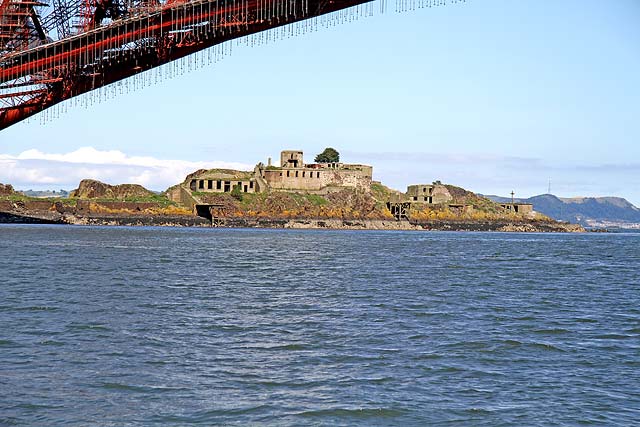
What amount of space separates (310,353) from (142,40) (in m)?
42.0

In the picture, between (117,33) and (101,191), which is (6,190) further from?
(117,33)

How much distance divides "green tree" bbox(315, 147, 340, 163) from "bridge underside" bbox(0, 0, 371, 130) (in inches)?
4262

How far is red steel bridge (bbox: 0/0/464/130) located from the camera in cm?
5156

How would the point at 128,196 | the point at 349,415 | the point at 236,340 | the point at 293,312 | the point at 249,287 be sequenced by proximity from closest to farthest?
1. the point at 349,415
2. the point at 236,340
3. the point at 293,312
4. the point at 249,287
5. the point at 128,196

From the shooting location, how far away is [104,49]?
5397cm

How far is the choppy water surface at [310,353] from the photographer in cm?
1158

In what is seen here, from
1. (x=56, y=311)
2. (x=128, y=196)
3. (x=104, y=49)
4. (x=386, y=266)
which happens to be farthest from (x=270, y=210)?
(x=56, y=311)

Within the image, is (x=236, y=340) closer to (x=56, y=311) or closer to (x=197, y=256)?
(x=56, y=311)

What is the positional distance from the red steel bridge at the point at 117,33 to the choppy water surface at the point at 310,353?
2502 centimetres

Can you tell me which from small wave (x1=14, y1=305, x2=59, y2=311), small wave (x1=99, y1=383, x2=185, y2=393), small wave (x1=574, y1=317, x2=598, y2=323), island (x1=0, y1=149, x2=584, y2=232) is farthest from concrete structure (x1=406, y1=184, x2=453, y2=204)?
small wave (x1=99, y1=383, x2=185, y2=393)

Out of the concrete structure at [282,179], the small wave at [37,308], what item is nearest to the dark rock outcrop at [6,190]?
the concrete structure at [282,179]

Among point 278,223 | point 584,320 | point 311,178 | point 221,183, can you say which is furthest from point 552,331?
point 311,178

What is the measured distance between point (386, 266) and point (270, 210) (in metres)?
87.6

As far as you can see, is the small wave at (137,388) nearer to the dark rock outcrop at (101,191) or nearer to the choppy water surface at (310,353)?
the choppy water surface at (310,353)
